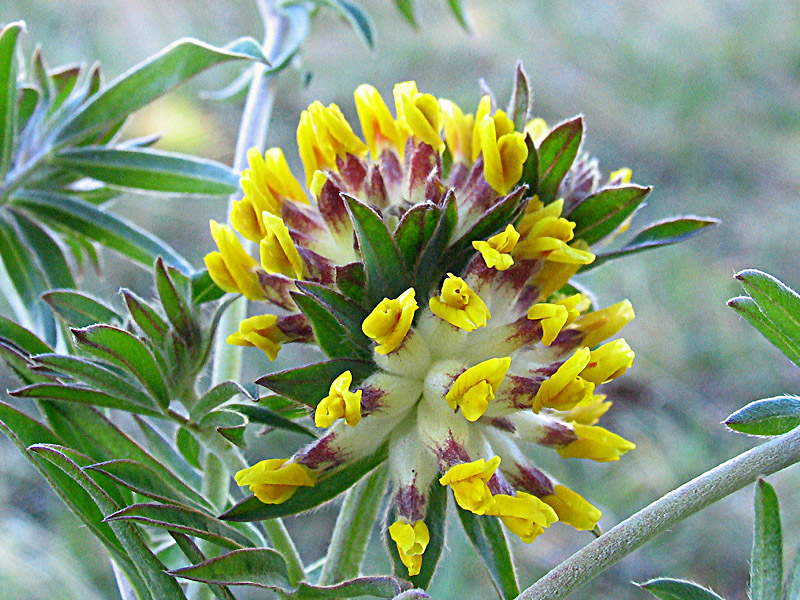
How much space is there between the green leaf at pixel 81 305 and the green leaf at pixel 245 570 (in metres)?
0.25

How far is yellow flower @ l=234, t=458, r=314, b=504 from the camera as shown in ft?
1.69

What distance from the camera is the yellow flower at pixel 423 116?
609mm

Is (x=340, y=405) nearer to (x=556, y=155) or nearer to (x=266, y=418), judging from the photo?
(x=266, y=418)

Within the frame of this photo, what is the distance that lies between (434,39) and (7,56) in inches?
180

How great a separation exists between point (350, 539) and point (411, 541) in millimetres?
80

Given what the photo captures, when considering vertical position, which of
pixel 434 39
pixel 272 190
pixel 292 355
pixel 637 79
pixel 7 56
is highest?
pixel 7 56

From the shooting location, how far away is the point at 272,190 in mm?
620

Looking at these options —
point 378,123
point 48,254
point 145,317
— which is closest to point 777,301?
point 378,123

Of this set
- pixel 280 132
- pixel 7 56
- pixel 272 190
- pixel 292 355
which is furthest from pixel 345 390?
pixel 280 132

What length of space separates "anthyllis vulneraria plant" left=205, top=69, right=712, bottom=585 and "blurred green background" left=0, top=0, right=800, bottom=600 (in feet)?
4.99

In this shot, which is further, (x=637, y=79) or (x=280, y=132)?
(x=637, y=79)

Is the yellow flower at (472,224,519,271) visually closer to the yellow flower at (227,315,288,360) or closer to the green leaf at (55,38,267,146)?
the yellow flower at (227,315,288,360)

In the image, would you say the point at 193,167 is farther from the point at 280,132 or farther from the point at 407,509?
the point at 280,132

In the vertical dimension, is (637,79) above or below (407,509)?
below
